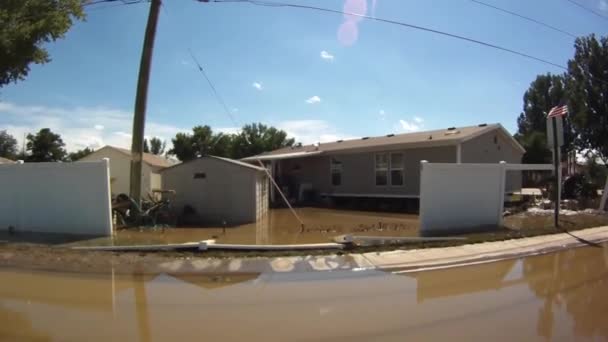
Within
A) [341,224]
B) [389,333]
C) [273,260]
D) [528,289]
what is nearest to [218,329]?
[389,333]

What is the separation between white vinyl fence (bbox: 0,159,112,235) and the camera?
1079cm

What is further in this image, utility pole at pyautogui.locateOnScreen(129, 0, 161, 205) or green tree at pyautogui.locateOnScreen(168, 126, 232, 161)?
green tree at pyautogui.locateOnScreen(168, 126, 232, 161)

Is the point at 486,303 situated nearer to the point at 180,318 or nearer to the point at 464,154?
→ the point at 180,318

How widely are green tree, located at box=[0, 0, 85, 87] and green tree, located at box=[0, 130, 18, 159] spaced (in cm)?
4657

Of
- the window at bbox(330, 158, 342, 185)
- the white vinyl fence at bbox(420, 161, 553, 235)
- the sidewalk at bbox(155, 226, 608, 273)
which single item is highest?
the window at bbox(330, 158, 342, 185)

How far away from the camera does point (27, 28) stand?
14.4 meters

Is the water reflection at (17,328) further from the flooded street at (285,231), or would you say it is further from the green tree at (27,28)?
the green tree at (27,28)

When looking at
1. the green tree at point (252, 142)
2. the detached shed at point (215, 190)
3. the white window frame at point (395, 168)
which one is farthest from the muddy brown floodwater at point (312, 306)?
the green tree at point (252, 142)

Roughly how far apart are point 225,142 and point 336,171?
2724 cm

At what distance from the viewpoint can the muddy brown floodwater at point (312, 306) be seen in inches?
186

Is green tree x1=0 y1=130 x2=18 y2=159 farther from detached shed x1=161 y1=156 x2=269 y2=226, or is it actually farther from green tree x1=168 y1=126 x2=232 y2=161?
detached shed x1=161 y1=156 x2=269 y2=226

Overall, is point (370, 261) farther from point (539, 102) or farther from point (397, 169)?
point (539, 102)

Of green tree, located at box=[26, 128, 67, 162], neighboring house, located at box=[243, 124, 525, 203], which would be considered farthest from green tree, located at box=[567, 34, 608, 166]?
green tree, located at box=[26, 128, 67, 162]

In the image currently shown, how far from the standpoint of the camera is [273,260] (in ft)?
26.7
